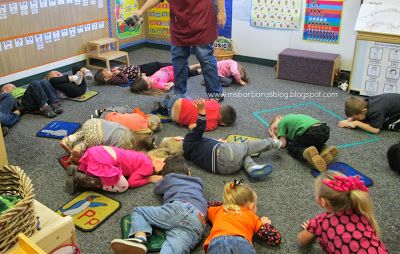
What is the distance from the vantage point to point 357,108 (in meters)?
2.68

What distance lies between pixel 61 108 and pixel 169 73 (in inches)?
42.4

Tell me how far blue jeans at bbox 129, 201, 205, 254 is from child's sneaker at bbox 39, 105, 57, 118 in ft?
5.15

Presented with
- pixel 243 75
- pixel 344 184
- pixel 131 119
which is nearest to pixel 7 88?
pixel 131 119

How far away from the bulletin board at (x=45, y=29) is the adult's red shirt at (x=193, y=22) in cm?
136

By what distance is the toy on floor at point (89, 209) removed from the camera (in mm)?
1808

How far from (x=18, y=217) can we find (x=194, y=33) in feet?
7.69

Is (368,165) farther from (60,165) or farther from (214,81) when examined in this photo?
(60,165)

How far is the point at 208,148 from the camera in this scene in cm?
221

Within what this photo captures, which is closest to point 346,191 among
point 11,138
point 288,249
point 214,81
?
point 288,249

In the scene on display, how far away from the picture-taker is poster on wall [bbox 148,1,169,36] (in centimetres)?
476

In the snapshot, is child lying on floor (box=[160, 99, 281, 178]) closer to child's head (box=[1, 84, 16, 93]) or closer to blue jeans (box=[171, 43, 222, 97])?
blue jeans (box=[171, 43, 222, 97])

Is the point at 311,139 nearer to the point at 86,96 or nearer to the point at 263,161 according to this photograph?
the point at 263,161

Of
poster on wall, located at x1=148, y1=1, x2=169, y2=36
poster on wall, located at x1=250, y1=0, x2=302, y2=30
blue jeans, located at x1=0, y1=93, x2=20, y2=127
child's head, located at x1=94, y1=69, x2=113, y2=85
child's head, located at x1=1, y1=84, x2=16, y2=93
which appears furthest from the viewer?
poster on wall, located at x1=148, y1=1, x2=169, y2=36

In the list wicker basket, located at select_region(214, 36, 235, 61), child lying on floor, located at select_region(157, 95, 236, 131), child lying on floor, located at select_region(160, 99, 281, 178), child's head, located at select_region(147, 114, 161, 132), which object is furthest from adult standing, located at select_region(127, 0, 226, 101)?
wicker basket, located at select_region(214, 36, 235, 61)
